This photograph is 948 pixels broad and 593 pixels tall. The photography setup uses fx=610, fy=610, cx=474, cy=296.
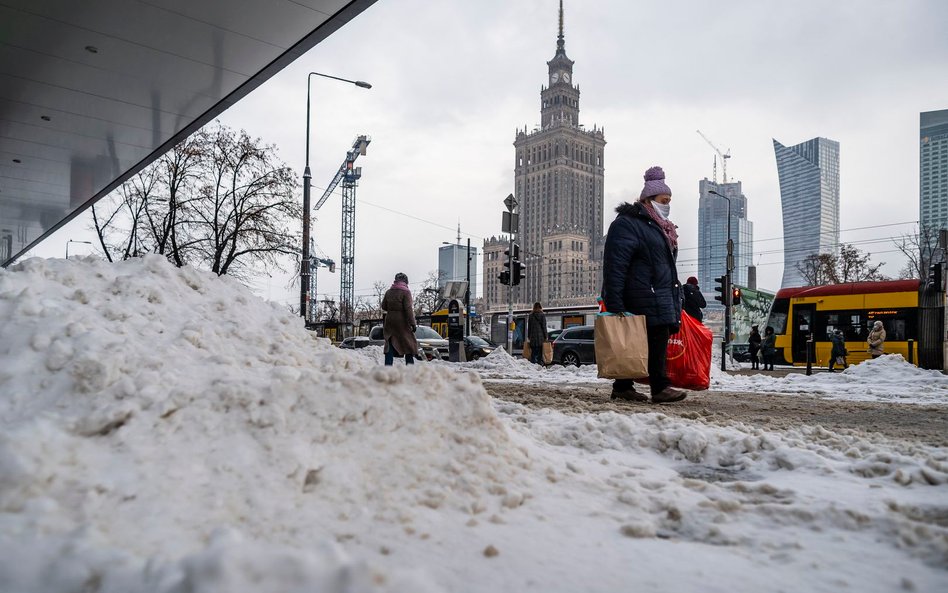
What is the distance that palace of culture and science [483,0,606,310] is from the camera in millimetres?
96812

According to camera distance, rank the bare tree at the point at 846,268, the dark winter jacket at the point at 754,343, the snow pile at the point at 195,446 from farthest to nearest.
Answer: the bare tree at the point at 846,268, the dark winter jacket at the point at 754,343, the snow pile at the point at 195,446

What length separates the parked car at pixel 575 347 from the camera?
877 inches

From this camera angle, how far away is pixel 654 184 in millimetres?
6359

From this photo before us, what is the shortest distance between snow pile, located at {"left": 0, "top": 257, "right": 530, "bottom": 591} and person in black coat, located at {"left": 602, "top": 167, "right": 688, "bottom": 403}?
3.11 meters

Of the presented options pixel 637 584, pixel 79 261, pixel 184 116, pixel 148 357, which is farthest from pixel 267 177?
pixel 637 584

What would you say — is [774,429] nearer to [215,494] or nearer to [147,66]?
[215,494]

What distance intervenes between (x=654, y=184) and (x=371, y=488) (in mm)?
5073

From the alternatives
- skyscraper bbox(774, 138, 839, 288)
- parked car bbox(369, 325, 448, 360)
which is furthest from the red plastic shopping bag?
skyscraper bbox(774, 138, 839, 288)

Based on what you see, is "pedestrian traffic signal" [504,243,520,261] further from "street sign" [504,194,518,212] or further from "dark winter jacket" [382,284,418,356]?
"dark winter jacket" [382,284,418,356]

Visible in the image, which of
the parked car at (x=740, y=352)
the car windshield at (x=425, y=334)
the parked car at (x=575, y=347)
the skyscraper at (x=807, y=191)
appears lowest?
the parked car at (x=740, y=352)

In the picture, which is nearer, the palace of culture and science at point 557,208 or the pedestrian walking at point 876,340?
the pedestrian walking at point 876,340

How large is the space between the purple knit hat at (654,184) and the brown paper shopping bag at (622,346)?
1430 millimetres

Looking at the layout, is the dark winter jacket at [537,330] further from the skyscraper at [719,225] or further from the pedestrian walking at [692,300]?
the skyscraper at [719,225]

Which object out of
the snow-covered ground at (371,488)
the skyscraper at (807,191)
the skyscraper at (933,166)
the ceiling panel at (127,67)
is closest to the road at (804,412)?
the snow-covered ground at (371,488)
